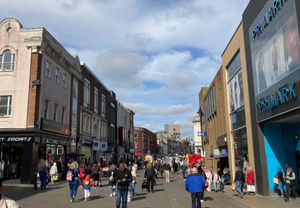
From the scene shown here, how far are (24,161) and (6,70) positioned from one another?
7.54 meters

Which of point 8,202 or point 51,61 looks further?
point 51,61

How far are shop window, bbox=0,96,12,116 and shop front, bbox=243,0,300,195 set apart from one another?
1790 centimetres

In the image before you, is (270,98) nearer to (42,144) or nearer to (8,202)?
(8,202)

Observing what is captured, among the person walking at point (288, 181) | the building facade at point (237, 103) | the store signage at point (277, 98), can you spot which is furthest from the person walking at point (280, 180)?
the store signage at point (277, 98)

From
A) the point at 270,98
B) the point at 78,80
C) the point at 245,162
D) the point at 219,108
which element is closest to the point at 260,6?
the point at 270,98

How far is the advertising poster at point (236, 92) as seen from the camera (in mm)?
18308

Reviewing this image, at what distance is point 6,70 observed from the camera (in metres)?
22.6

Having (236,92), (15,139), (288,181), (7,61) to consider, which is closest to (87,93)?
(7,61)

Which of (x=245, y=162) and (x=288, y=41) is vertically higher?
(x=288, y=41)

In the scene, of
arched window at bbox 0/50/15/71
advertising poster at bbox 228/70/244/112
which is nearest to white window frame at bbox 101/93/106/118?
arched window at bbox 0/50/15/71

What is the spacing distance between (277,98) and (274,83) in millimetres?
764

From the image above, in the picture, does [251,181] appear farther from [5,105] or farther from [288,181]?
[5,105]

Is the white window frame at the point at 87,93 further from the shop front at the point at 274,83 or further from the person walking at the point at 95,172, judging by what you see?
the shop front at the point at 274,83

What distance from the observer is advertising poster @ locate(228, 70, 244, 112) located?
60.1 feet
